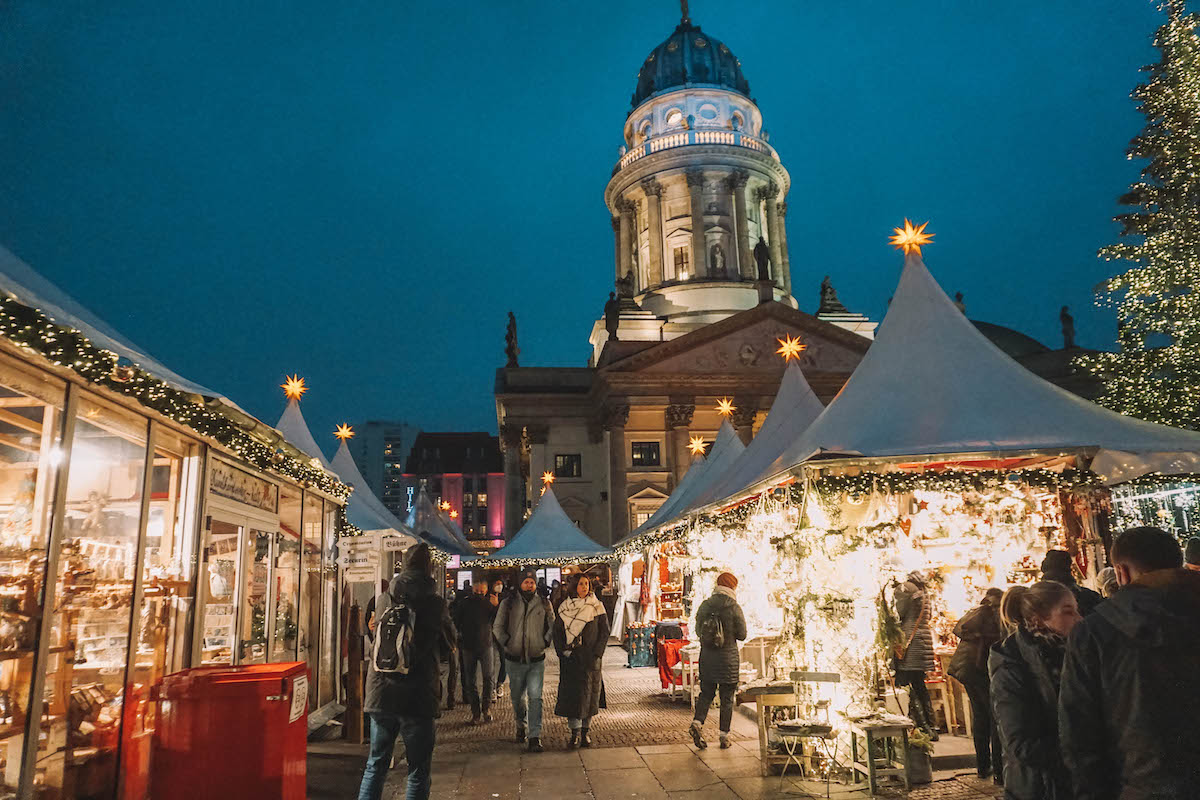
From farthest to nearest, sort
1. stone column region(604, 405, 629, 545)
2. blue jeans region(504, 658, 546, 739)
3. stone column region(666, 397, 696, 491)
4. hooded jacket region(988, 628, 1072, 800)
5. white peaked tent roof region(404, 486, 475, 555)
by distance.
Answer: stone column region(666, 397, 696, 491) → stone column region(604, 405, 629, 545) → white peaked tent roof region(404, 486, 475, 555) → blue jeans region(504, 658, 546, 739) → hooded jacket region(988, 628, 1072, 800)

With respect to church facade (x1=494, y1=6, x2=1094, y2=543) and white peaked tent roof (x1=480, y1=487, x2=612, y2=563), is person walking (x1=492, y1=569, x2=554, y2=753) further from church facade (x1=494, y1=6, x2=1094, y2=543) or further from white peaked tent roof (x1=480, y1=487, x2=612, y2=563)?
church facade (x1=494, y1=6, x2=1094, y2=543)

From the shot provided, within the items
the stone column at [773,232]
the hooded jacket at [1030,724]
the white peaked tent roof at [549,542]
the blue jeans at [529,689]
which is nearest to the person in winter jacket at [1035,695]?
the hooded jacket at [1030,724]

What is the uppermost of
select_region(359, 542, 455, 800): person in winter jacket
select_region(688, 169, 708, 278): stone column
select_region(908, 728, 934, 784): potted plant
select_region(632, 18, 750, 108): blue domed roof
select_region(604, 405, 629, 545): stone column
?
select_region(632, 18, 750, 108): blue domed roof

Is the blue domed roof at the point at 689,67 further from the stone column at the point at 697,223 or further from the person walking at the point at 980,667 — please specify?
the person walking at the point at 980,667

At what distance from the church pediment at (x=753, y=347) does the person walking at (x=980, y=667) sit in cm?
3322

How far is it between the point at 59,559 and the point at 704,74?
5736cm

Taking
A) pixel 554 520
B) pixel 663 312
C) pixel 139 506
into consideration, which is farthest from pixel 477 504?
pixel 139 506

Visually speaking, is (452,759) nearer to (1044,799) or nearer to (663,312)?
(1044,799)

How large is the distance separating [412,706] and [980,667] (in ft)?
16.7

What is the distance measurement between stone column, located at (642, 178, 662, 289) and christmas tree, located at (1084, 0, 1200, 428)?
35.4m

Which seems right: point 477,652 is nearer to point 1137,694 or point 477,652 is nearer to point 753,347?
point 1137,694

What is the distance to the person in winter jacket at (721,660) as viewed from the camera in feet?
30.3

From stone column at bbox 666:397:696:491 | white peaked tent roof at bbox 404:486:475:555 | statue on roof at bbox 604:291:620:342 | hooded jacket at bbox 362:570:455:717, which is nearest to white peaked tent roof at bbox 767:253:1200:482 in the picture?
hooded jacket at bbox 362:570:455:717

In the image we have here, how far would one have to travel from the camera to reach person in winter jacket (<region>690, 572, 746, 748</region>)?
9.25 metres
